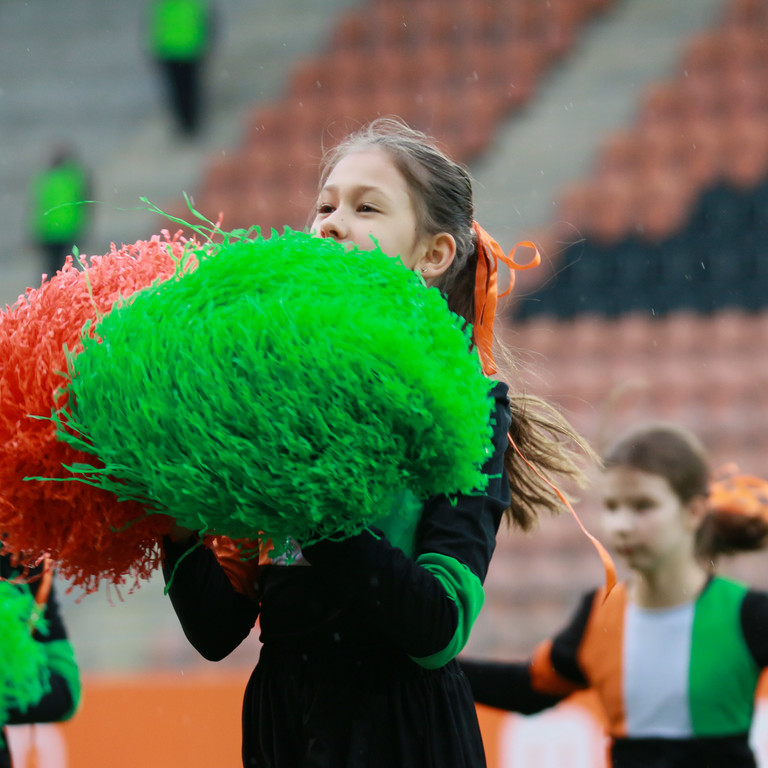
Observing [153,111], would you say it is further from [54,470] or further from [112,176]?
[54,470]

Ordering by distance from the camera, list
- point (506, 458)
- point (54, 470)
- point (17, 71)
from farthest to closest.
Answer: point (17, 71) < point (506, 458) < point (54, 470)

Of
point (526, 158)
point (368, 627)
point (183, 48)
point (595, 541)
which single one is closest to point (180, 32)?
point (183, 48)

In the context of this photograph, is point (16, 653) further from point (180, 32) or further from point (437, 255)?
point (180, 32)

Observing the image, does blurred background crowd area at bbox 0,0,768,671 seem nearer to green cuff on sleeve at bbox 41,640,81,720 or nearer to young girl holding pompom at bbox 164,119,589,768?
green cuff on sleeve at bbox 41,640,81,720

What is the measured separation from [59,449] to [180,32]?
27.4 feet

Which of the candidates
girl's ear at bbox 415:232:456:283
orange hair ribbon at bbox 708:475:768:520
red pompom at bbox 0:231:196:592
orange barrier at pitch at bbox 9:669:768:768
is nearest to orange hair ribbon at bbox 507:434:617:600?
girl's ear at bbox 415:232:456:283

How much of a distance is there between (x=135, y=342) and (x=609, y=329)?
5906 mm

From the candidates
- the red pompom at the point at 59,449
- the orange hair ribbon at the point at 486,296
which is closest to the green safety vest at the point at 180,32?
the orange hair ribbon at the point at 486,296

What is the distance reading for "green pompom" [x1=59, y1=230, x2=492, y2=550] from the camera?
1153 millimetres

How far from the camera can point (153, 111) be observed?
389 inches

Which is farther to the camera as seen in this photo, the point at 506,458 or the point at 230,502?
the point at 506,458

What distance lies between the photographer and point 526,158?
27.9 feet

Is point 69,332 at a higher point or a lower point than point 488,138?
lower

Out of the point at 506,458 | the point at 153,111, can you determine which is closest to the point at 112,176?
the point at 153,111
